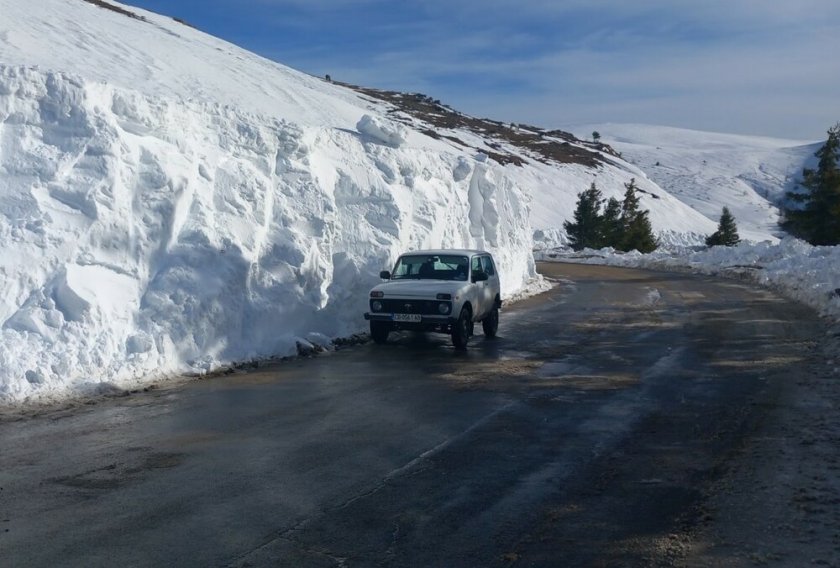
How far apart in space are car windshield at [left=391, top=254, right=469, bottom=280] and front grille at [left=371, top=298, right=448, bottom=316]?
3.71 ft

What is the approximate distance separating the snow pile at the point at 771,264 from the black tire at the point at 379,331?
9.36 m

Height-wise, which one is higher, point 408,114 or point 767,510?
point 408,114

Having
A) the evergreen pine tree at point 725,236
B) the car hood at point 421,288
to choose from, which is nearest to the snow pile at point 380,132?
the car hood at point 421,288

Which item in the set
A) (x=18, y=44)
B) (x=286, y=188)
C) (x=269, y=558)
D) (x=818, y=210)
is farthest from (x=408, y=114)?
(x=269, y=558)

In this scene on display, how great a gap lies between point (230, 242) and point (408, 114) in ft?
253

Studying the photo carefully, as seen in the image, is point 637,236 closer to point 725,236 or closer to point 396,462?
point 725,236

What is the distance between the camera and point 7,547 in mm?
5570

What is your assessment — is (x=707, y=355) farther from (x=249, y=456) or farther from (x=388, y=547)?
(x=388, y=547)

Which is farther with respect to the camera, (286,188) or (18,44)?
(18,44)

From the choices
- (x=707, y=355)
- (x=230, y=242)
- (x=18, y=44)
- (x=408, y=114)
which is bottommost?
(x=707, y=355)

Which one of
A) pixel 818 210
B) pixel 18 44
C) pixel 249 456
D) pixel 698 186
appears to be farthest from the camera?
pixel 698 186

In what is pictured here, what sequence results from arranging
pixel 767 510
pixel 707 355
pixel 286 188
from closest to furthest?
pixel 767 510, pixel 707 355, pixel 286 188

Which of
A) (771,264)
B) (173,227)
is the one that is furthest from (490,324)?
(771,264)

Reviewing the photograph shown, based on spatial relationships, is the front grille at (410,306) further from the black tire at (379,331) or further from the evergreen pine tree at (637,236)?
the evergreen pine tree at (637,236)
